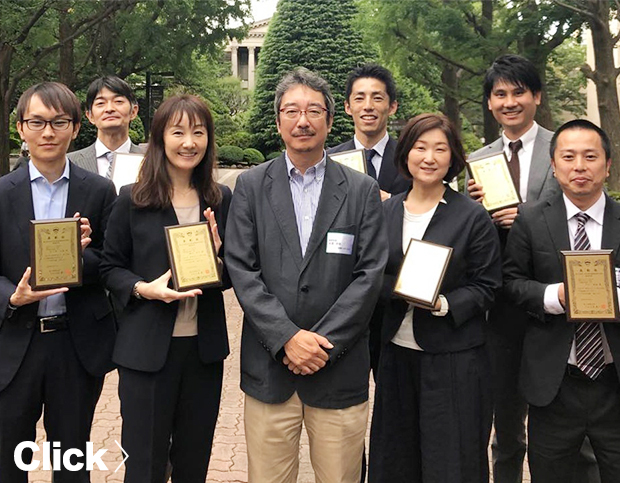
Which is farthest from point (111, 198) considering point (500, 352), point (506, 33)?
point (506, 33)

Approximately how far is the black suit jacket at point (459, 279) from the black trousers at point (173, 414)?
1016 millimetres

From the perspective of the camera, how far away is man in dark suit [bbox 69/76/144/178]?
14.4ft

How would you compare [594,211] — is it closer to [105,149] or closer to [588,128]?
[588,128]

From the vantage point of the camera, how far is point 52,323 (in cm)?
319

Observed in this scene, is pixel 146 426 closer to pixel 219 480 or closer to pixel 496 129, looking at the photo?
pixel 219 480

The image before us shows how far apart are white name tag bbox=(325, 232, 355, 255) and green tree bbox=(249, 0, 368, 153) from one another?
29.0m

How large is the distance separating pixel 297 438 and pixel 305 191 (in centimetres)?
126

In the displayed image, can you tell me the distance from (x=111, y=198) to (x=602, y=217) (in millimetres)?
2631

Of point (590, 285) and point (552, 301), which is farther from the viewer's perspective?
point (552, 301)

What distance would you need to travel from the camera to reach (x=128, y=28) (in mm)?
16297

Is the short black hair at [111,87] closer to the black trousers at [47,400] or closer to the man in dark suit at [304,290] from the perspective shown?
the man in dark suit at [304,290]

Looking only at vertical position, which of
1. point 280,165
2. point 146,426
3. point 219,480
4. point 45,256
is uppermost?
point 280,165

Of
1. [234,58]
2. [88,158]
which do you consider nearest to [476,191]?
[88,158]

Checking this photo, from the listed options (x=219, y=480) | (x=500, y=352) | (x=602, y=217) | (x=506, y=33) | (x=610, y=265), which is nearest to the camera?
(x=610, y=265)
